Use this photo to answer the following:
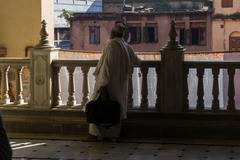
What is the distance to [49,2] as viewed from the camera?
9.19 meters

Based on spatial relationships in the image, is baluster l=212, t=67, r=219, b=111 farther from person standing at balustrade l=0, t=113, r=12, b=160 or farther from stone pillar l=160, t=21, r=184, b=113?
person standing at balustrade l=0, t=113, r=12, b=160

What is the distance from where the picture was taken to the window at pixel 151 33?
11328 millimetres

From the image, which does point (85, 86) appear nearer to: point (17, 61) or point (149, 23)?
point (17, 61)

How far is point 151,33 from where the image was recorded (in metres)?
11.5

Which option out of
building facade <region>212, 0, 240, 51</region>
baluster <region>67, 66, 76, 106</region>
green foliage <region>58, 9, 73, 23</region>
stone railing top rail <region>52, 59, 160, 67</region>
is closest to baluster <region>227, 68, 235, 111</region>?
stone railing top rail <region>52, 59, 160, 67</region>

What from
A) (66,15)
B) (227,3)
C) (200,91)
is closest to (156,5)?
(227,3)

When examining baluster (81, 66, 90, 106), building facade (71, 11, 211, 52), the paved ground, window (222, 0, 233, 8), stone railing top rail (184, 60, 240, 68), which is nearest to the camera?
the paved ground

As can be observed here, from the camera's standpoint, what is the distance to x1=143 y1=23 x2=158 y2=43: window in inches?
446

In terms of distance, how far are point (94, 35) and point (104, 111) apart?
19.0ft

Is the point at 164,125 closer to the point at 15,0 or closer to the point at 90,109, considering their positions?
the point at 90,109

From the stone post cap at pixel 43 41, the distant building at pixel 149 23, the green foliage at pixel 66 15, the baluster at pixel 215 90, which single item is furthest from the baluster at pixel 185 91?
the green foliage at pixel 66 15

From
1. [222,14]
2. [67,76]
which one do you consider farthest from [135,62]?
[222,14]

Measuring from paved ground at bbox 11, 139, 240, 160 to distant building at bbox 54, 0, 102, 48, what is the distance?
482cm

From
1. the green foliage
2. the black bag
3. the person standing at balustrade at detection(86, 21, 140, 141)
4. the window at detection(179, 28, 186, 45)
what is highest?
the green foliage
